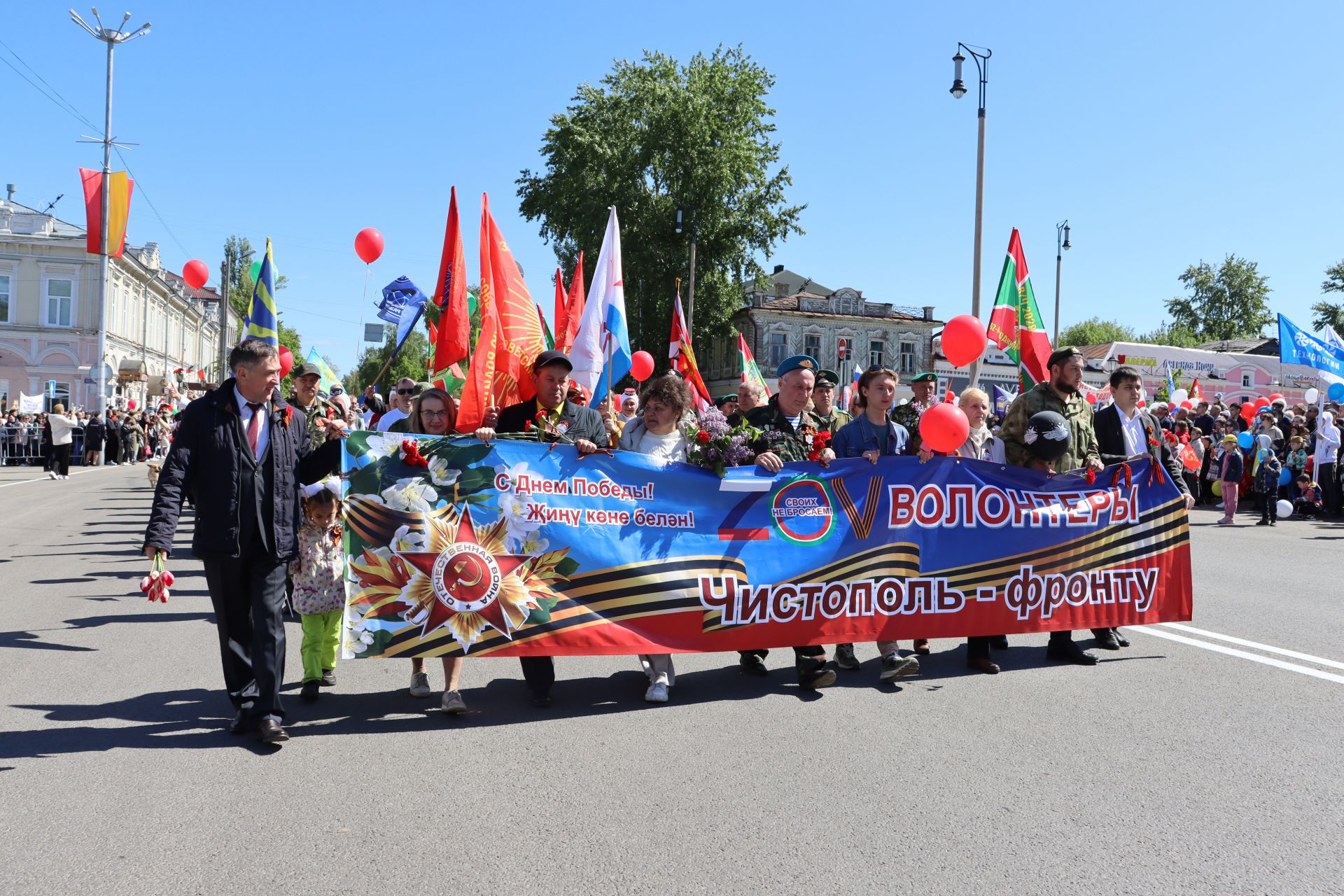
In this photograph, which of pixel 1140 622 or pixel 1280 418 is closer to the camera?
pixel 1140 622

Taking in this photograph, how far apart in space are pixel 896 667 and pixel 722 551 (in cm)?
129

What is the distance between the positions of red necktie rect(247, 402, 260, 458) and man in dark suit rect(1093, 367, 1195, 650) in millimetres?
5724

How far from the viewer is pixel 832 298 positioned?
2490 inches

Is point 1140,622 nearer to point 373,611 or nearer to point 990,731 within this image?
point 990,731

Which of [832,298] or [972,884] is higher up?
[832,298]

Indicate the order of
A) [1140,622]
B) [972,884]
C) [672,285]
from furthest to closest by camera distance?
[672,285], [1140,622], [972,884]

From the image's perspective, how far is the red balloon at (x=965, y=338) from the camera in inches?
309

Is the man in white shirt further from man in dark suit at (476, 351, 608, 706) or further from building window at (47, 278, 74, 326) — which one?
building window at (47, 278, 74, 326)

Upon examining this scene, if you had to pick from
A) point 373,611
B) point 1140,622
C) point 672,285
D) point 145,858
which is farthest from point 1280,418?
point 672,285

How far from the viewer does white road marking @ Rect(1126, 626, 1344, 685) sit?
640 centimetres

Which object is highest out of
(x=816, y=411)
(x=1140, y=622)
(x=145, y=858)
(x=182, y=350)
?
(x=182, y=350)

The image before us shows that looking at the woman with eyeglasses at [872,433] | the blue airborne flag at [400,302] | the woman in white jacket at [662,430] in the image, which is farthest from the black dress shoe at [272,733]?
the blue airborne flag at [400,302]

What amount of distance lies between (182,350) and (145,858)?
77252mm

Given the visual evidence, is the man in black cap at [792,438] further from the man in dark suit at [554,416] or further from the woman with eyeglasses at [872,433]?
the man in dark suit at [554,416]
